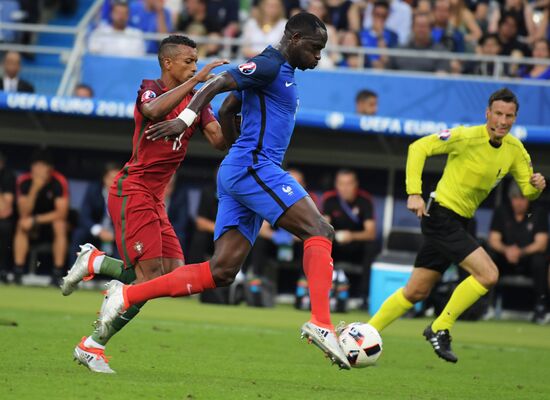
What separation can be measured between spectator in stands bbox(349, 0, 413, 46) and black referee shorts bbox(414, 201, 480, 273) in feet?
25.2

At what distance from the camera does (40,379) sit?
7.29m

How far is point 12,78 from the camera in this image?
54.7 feet

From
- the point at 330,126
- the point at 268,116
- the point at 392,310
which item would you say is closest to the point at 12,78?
the point at 330,126

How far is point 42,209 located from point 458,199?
8.07 m

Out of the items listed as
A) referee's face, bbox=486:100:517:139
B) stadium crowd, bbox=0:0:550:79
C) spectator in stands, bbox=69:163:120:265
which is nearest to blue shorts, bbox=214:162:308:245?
referee's face, bbox=486:100:517:139

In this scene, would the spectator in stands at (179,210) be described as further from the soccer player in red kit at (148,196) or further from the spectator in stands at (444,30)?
the soccer player in red kit at (148,196)

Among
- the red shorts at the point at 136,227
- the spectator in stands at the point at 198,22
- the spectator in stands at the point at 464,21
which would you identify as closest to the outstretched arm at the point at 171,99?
the red shorts at the point at 136,227

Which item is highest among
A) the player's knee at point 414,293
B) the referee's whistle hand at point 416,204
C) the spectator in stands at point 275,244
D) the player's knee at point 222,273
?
the referee's whistle hand at point 416,204

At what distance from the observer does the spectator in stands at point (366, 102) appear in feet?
50.5

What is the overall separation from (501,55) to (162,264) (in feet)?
32.5

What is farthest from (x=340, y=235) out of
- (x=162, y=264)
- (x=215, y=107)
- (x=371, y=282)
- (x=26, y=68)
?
(x=162, y=264)

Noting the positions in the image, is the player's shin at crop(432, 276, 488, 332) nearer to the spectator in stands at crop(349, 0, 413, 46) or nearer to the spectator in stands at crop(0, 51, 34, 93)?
the spectator in stands at crop(349, 0, 413, 46)

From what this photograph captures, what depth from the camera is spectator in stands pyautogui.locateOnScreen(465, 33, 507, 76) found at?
1638cm

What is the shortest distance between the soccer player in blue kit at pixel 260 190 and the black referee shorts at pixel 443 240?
280cm
